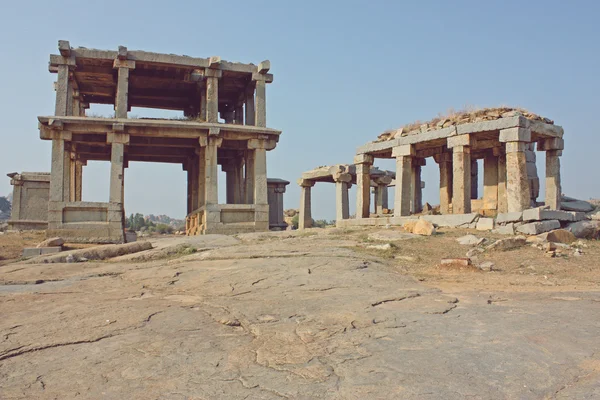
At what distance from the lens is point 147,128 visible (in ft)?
56.7

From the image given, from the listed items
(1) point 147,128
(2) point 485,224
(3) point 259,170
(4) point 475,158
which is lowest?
(2) point 485,224

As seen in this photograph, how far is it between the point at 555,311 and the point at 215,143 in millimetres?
14519

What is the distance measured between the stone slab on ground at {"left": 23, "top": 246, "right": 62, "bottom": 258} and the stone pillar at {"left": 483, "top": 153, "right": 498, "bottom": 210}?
15.0 m

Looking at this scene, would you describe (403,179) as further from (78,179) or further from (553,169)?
(78,179)

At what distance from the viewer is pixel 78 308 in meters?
4.99

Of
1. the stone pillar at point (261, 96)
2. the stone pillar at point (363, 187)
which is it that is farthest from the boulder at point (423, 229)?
the stone pillar at point (261, 96)

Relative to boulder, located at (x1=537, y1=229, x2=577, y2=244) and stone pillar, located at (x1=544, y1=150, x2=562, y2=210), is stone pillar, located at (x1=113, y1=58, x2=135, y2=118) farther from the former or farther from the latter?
stone pillar, located at (x1=544, y1=150, x2=562, y2=210)

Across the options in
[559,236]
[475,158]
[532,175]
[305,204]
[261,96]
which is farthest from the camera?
[305,204]

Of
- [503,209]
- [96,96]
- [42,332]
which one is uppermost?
[96,96]

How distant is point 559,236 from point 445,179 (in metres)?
9.27

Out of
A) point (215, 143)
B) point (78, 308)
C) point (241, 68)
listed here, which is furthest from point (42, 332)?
point (241, 68)

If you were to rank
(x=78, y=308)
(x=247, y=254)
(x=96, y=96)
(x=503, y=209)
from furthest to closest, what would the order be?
(x=96, y=96) < (x=503, y=209) < (x=247, y=254) < (x=78, y=308)

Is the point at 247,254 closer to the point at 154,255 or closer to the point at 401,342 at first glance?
the point at 154,255

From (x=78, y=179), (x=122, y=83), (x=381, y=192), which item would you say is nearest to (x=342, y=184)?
(x=381, y=192)
